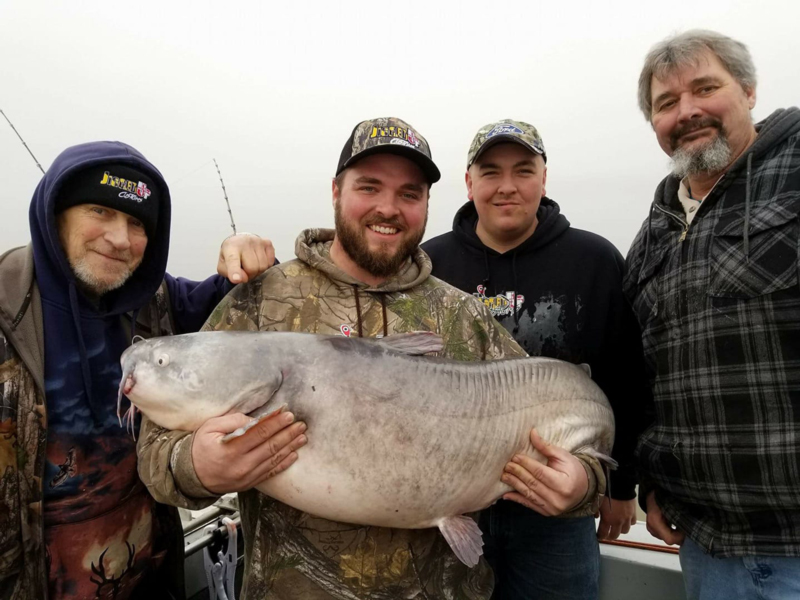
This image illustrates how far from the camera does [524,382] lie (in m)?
2.51

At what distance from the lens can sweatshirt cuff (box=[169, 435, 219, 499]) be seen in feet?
6.45

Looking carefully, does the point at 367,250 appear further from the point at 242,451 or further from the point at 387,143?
the point at 242,451

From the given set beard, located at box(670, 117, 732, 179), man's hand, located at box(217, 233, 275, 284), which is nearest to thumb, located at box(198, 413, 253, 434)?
man's hand, located at box(217, 233, 275, 284)

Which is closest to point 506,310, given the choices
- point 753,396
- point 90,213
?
point 753,396

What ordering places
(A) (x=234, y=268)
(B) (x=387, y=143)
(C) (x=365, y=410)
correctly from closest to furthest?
(C) (x=365, y=410) < (A) (x=234, y=268) < (B) (x=387, y=143)

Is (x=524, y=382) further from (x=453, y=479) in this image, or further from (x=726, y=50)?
(x=726, y=50)

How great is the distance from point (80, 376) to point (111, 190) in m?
0.98

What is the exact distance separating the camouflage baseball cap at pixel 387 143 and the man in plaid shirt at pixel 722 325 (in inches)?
61.1

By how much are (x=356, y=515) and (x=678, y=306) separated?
205cm

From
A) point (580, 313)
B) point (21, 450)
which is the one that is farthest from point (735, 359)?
point (21, 450)

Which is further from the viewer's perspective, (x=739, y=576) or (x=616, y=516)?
(x=616, y=516)

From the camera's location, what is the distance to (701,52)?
302 cm

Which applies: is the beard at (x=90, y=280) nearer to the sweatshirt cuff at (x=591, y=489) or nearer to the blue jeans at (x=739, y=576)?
the sweatshirt cuff at (x=591, y=489)

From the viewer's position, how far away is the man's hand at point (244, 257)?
2.41 metres
